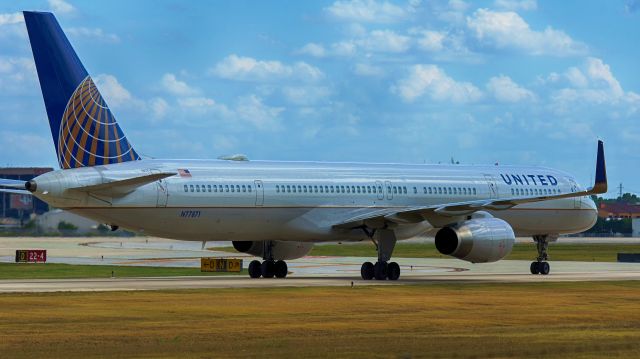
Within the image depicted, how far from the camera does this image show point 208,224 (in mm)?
40781

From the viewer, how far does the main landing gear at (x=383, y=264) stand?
142 feet

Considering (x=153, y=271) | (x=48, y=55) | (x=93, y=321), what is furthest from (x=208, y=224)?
(x=93, y=321)

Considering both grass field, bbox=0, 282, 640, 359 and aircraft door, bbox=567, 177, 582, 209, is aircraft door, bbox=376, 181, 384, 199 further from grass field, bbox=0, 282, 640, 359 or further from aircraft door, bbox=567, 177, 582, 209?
grass field, bbox=0, 282, 640, 359

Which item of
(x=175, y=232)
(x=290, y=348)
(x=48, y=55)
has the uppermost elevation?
(x=48, y=55)

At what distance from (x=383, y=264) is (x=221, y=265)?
37.5 ft

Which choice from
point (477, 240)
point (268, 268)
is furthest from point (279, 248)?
point (477, 240)

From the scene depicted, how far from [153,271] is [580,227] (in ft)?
58.9

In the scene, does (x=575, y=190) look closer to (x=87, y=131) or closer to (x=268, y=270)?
(x=268, y=270)

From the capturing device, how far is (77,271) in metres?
51.3

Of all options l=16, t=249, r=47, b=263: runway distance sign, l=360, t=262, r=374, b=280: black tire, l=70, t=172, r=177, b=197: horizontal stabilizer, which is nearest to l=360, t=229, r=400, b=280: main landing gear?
l=360, t=262, r=374, b=280: black tire

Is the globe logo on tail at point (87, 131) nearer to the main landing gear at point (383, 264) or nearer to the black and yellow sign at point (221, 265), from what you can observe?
the main landing gear at point (383, 264)

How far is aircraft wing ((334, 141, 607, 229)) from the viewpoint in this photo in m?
41.4

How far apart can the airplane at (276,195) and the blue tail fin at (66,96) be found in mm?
30

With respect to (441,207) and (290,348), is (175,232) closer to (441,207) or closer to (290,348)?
(441,207)
